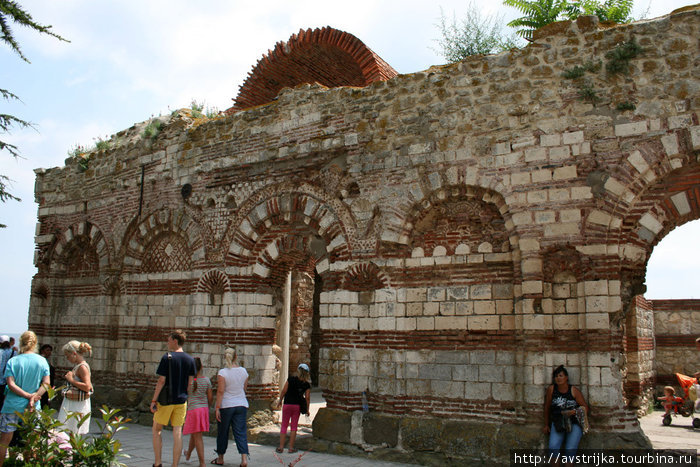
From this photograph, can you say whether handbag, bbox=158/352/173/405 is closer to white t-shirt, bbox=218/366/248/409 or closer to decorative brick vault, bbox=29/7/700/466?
white t-shirt, bbox=218/366/248/409

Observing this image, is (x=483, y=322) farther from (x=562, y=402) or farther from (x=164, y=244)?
(x=164, y=244)

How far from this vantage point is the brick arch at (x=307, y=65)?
39.9ft

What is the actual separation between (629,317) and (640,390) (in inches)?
52.8

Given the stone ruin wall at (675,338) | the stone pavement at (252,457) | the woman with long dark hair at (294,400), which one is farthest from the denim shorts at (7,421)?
the stone ruin wall at (675,338)

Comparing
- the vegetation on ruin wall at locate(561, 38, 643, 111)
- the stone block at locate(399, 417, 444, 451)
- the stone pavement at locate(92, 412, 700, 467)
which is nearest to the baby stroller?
the stone pavement at locate(92, 412, 700, 467)

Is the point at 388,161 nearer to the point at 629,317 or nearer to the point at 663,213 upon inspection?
the point at 663,213

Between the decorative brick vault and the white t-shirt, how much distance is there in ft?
5.11

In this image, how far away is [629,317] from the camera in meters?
10.6

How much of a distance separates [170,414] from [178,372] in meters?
0.50

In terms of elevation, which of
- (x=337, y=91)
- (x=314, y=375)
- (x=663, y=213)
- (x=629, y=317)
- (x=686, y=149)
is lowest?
(x=314, y=375)

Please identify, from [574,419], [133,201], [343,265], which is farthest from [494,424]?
[133,201]

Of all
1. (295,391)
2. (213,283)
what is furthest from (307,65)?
(295,391)

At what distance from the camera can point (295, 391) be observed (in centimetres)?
780

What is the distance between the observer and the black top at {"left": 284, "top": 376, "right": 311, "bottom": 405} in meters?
7.76
